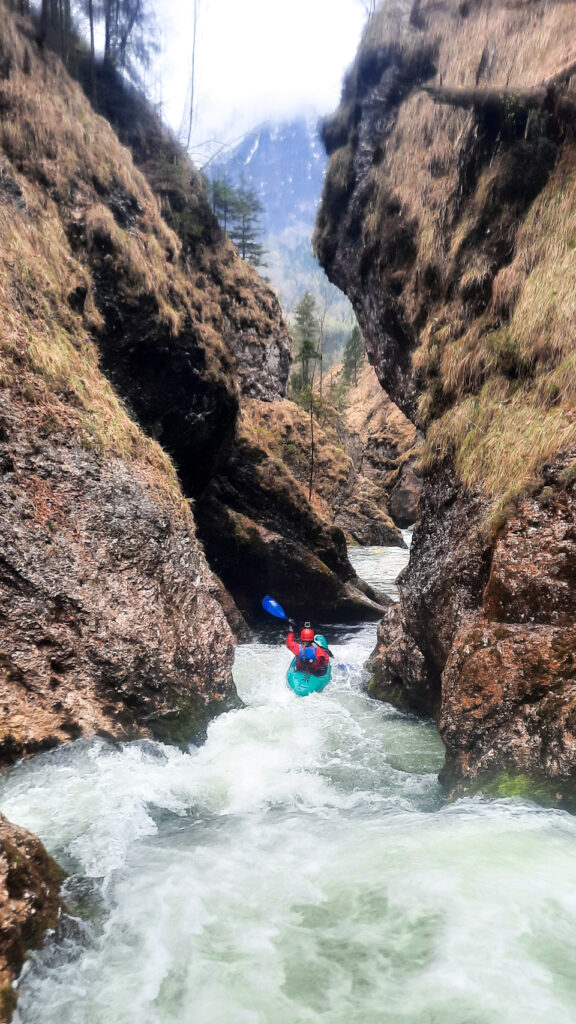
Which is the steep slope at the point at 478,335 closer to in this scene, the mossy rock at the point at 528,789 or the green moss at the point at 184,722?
the mossy rock at the point at 528,789

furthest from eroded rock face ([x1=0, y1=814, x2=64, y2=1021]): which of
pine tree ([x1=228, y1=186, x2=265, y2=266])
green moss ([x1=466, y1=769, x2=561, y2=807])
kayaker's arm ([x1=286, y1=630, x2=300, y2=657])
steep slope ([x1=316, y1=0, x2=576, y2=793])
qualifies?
pine tree ([x1=228, y1=186, x2=265, y2=266])

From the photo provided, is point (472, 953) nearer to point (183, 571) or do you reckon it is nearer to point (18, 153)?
point (183, 571)

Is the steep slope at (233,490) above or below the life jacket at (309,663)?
above

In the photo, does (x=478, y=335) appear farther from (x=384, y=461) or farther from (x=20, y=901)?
(x=384, y=461)

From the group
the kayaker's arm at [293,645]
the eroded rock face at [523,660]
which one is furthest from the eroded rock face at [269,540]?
the eroded rock face at [523,660]

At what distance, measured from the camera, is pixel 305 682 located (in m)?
10.2

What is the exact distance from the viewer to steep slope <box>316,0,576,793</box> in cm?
584

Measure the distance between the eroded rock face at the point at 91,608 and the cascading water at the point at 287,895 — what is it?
20.4 inches

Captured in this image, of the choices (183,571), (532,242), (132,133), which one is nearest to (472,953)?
(183,571)

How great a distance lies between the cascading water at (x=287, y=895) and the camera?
324 cm

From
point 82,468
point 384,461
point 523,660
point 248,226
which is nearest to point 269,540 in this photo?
point 82,468

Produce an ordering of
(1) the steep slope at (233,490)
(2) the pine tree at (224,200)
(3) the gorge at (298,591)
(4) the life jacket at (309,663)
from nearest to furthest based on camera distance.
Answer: (3) the gorge at (298,591), (4) the life jacket at (309,663), (1) the steep slope at (233,490), (2) the pine tree at (224,200)

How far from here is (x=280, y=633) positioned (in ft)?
48.1

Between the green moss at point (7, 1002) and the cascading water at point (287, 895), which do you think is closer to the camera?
the green moss at point (7, 1002)
